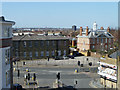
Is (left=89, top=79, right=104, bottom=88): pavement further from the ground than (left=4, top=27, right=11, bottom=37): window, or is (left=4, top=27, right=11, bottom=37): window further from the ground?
(left=4, top=27, right=11, bottom=37): window

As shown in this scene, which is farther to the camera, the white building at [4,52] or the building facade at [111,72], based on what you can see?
the building facade at [111,72]

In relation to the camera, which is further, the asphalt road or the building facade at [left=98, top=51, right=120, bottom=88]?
the asphalt road

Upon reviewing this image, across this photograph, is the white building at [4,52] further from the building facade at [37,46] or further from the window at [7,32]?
the building facade at [37,46]

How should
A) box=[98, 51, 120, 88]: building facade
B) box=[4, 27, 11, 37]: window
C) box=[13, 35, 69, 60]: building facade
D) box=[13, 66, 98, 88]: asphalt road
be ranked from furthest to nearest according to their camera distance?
box=[13, 35, 69, 60]: building facade → box=[13, 66, 98, 88]: asphalt road → box=[98, 51, 120, 88]: building facade → box=[4, 27, 11, 37]: window

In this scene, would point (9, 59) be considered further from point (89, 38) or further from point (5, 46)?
point (89, 38)

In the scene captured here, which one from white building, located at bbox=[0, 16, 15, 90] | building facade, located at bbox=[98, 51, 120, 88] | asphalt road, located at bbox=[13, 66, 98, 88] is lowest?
asphalt road, located at bbox=[13, 66, 98, 88]

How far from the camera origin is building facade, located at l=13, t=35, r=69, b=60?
41.2m

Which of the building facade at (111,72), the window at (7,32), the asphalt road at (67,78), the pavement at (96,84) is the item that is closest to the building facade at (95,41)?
the asphalt road at (67,78)

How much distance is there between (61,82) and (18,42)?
19.8 meters

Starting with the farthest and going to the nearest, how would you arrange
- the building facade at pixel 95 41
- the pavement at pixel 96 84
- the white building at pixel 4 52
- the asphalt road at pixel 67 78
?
the building facade at pixel 95 41
the asphalt road at pixel 67 78
the pavement at pixel 96 84
the white building at pixel 4 52

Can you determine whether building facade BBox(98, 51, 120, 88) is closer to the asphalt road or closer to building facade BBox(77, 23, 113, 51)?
the asphalt road

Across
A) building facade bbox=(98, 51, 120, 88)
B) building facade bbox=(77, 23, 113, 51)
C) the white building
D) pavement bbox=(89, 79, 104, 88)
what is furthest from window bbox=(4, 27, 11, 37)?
building facade bbox=(77, 23, 113, 51)

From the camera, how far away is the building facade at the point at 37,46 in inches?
1622

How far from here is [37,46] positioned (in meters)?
42.2
